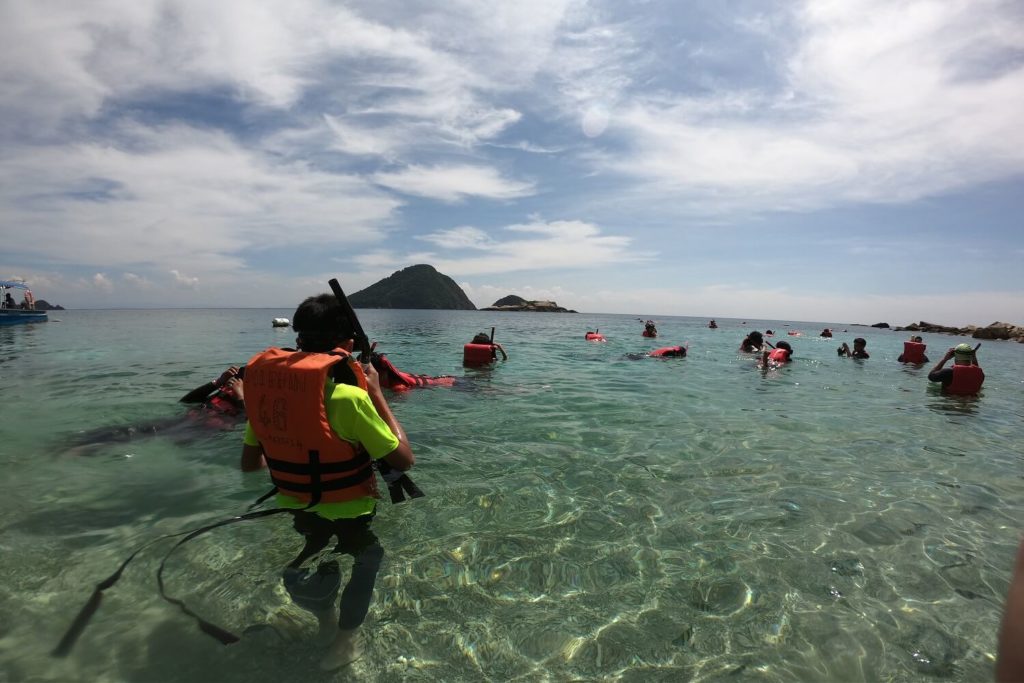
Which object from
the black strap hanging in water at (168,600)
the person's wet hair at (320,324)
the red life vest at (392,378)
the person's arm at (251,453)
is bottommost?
the black strap hanging in water at (168,600)

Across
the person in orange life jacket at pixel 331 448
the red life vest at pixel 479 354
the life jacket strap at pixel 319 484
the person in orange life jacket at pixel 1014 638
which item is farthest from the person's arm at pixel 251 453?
the red life vest at pixel 479 354

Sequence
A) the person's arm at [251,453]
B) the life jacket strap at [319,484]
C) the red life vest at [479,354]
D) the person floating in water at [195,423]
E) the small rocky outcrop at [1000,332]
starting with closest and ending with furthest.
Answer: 1. the life jacket strap at [319,484]
2. the person's arm at [251,453]
3. the person floating in water at [195,423]
4. the red life vest at [479,354]
5. the small rocky outcrop at [1000,332]

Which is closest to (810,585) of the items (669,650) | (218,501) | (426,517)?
(669,650)

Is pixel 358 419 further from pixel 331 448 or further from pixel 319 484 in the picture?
pixel 319 484

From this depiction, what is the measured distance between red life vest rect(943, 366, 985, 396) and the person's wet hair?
56.7ft

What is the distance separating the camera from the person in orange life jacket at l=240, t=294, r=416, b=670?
338 cm

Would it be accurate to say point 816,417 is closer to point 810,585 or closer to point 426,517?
point 810,585

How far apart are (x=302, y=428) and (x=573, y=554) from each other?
2887 mm

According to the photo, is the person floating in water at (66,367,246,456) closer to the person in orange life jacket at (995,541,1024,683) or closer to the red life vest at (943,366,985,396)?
the person in orange life jacket at (995,541,1024,683)

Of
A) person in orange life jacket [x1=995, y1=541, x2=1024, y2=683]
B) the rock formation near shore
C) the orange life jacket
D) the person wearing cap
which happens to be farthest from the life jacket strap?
the rock formation near shore

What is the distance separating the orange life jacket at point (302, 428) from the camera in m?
3.36

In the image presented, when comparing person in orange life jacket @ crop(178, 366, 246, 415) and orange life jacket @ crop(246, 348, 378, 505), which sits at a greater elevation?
orange life jacket @ crop(246, 348, 378, 505)

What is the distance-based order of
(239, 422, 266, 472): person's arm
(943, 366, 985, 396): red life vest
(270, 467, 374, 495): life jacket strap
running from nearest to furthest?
1. (270, 467, 374, 495): life jacket strap
2. (239, 422, 266, 472): person's arm
3. (943, 366, 985, 396): red life vest

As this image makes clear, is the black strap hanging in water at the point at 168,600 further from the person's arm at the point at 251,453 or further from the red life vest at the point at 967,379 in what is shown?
the red life vest at the point at 967,379
